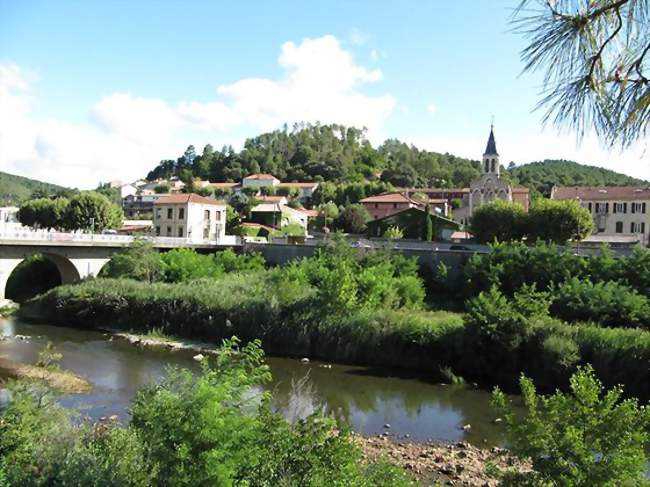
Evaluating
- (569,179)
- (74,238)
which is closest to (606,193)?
(569,179)

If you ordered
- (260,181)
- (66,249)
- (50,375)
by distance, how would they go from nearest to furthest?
1. (50,375)
2. (66,249)
3. (260,181)

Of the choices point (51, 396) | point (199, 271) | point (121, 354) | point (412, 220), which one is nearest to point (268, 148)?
point (412, 220)

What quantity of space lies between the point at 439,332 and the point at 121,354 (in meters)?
14.2

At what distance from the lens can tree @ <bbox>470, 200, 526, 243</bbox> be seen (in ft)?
164

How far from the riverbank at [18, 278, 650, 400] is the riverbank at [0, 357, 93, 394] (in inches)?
335

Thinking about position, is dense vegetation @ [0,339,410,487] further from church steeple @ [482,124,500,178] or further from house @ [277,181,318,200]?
house @ [277,181,318,200]

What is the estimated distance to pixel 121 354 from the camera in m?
25.9

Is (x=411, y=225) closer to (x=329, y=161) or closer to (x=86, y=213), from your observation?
(x=86, y=213)

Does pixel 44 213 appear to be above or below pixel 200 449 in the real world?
above

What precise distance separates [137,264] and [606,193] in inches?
2051

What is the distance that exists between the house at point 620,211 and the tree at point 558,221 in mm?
13447

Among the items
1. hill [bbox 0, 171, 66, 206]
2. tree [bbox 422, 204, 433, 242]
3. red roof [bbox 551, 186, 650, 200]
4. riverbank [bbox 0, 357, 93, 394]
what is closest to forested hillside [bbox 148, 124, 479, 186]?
hill [bbox 0, 171, 66, 206]

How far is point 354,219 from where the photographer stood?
2662 inches

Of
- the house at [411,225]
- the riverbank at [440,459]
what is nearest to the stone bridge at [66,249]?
the house at [411,225]
